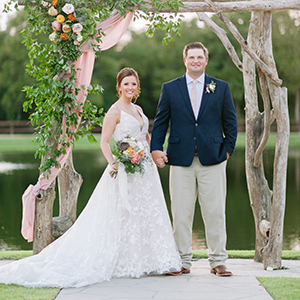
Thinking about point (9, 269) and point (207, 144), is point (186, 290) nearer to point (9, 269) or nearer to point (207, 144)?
point (207, 144)

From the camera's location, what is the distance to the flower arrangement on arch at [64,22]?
398cm

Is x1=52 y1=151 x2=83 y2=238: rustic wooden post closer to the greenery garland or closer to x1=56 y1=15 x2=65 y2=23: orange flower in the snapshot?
the greenery garland

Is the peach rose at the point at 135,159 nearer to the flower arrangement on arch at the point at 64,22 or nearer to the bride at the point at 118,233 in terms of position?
the bride at the point at 118,233

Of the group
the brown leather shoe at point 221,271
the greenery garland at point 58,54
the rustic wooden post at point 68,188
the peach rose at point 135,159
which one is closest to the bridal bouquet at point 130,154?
the peach rose at point 135,159

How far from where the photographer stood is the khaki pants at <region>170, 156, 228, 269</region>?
372 cm

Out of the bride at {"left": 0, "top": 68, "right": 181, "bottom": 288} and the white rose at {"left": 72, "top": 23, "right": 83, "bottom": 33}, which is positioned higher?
the white rose at {"left": 72, "top": 23, "right": 83, "bottom": 33}

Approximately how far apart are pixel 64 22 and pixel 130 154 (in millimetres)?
1354

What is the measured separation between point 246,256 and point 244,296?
1921 mm

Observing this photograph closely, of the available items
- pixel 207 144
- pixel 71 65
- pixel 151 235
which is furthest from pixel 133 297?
pixel 71 65

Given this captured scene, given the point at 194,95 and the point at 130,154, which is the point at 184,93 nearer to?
the point at 194,95

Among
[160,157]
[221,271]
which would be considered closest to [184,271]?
[221,271]

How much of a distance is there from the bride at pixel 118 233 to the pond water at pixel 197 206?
8.60 ft

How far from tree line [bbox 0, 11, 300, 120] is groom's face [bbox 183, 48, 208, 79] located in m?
29.6

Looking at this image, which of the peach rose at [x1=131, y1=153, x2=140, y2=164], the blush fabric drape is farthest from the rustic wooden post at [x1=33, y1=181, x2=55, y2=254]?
the peach rose at [x1=131, y1=153, x2=140, y2=164]
